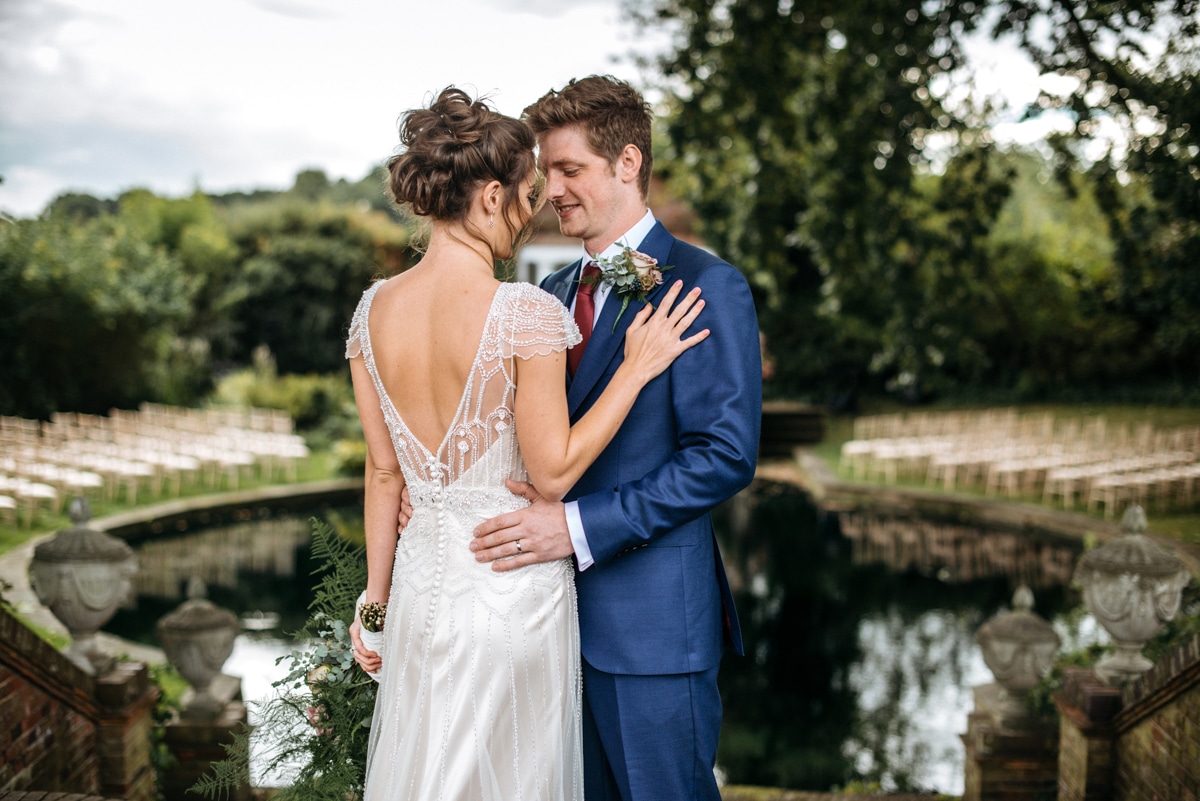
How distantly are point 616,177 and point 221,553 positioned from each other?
9.34 m

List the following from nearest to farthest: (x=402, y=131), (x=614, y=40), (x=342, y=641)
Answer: (x=402, y=131) < (x=342, y=641) < (x=614, y=40)

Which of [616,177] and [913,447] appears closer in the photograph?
[616,177]

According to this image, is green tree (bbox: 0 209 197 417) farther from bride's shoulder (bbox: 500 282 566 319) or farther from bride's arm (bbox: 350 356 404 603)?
bride's shoulder (bbox: 500 282 566 319)

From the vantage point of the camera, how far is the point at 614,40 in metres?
10.4

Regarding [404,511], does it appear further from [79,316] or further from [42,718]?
[79,316]

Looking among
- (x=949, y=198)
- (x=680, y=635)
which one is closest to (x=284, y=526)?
(x=949, y=198)

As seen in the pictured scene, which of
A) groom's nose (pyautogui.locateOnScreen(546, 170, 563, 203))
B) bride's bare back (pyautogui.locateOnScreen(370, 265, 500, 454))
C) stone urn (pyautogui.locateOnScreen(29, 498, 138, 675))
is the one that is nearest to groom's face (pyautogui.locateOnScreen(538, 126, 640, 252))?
groom's nose (pyautogui.locateOnScreen(546, 170, 563, 203))

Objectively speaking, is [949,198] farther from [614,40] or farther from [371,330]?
[371,330]

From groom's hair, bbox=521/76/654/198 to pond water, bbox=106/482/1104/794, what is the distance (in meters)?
3.00

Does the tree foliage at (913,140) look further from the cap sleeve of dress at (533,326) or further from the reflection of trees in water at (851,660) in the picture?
the cap sleeve of dress at (533,326)

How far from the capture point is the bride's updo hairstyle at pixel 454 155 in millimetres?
1917

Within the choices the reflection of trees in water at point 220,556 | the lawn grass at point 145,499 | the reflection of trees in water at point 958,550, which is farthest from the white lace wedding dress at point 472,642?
the reflection of trees in water at point 958,550

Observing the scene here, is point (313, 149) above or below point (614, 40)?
above

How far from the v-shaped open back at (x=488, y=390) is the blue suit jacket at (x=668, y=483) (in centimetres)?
23
